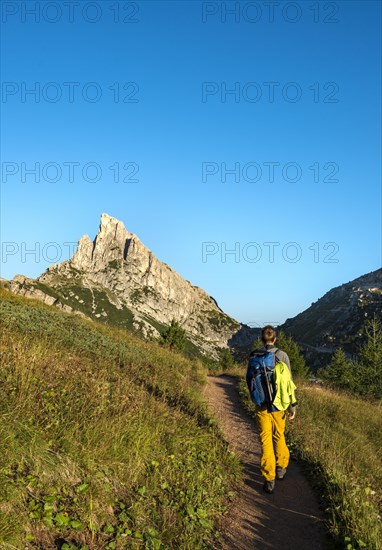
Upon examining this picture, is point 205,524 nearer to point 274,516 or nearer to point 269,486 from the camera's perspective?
point 274,516

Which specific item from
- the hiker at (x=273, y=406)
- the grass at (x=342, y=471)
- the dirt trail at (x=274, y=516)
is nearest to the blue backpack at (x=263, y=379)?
the hiker at (x=273, y=406)

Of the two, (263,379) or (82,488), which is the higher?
(263,379)

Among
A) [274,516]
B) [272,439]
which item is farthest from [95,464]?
[272,439]

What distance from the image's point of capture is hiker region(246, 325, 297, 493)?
6211mm

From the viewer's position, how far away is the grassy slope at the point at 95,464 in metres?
3.54

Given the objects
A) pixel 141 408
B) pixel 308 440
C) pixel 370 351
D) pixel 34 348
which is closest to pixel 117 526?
pixel 141 408

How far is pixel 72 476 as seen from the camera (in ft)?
13.5

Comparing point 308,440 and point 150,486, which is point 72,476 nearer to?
point 150,486

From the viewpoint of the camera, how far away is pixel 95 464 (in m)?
4.47

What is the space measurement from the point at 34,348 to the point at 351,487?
598 cm

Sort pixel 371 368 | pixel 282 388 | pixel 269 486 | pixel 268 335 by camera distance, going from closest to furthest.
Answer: pixel 269 486 < pixel 282 388 < pixel 268 335 < pixel 371 368

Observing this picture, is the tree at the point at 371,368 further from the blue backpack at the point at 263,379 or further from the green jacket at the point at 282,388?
the blue backpack at the point at 263,379

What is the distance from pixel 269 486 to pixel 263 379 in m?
1.68

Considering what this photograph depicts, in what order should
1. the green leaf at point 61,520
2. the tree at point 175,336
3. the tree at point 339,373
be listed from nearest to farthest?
the green leaf at point 61,520 < the tree at point 339,373 < the tree at point 175,336
